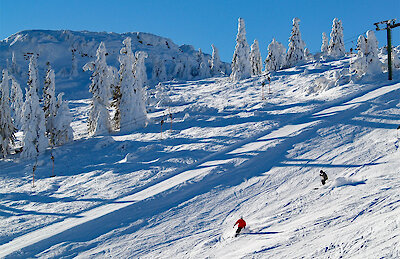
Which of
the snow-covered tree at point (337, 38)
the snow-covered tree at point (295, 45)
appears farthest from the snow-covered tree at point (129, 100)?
the snow-covered tree at point (337, 38)

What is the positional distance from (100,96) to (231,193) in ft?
73.8

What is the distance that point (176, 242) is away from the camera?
9.29 metres

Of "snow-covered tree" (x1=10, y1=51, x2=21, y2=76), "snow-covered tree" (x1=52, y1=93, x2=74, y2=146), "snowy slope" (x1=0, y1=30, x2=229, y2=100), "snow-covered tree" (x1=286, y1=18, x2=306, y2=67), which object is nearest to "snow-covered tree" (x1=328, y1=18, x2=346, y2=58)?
"snow-covered tree" (x1=286, y1=18, x2=306, y2=67)

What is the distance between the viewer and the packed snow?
7.86 m

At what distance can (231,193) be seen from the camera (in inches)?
468

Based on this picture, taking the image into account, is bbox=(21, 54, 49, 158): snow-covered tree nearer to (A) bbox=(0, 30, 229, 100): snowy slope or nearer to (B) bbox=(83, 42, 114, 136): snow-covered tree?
(B) bbox=(83, 42, 114, 136): snow-covered tree

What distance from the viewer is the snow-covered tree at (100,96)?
29125 millimetres

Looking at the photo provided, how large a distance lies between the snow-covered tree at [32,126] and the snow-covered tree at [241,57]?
37.2 metres

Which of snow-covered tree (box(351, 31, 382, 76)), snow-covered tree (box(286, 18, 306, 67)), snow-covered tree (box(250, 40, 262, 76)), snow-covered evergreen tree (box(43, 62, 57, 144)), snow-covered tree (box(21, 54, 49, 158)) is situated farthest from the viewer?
snow-covered tree (box(250, 40, 262, 76))

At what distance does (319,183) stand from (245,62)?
4645 cm

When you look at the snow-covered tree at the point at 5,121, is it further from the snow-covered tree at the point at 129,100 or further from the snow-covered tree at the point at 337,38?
the snow-covered tree at the point at 337,38

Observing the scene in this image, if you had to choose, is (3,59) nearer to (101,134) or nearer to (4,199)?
(101,134)

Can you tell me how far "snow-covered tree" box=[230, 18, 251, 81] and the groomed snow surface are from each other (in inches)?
1326

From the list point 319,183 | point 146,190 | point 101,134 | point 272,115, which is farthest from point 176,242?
point 101,134
